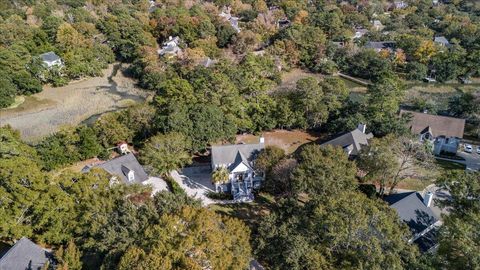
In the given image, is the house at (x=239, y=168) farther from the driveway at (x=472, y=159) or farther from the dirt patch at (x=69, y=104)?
the dirt patch at (x=69, y=104)

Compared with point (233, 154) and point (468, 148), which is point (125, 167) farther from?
point (468, 148)

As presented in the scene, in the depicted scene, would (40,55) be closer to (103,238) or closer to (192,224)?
(103,238)

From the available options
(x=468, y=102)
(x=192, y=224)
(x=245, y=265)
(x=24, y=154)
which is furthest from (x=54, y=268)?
(x=468, y=102)

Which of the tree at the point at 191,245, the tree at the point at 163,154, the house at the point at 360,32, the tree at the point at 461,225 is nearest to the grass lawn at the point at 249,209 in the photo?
the tree at the point at 163,154

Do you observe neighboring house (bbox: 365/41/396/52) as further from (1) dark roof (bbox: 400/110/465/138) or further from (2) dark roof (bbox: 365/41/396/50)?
(1) dark roof (bbox: 400/110/465/138)

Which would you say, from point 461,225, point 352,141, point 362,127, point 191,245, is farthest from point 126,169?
point 461,225

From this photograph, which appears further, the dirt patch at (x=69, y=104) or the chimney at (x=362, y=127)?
the dirt patch at (x=69, y=104)
